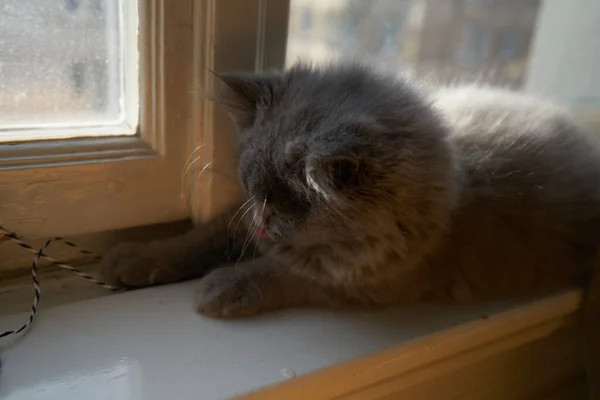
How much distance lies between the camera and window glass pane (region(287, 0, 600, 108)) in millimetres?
980

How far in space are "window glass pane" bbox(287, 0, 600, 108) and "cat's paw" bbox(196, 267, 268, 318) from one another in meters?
0.37

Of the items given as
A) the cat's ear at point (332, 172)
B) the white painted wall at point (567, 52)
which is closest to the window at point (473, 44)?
the white painted wall at point (567, 52)

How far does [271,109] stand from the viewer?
0.79m

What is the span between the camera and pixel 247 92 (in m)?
0.79

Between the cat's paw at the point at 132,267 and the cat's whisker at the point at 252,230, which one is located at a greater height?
the cat's whisker at the point at 252,230

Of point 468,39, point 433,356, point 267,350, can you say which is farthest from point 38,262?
point 468,39

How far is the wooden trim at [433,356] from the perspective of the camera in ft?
2.25

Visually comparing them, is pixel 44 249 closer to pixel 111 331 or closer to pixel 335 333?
pixel 111 331

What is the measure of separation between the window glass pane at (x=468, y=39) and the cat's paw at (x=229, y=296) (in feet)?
1.20

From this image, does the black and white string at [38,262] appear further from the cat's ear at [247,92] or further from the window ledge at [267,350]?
the cat's ear at [247,92]

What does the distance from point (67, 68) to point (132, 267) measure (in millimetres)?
314

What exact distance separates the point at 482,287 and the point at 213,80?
0.54 meters

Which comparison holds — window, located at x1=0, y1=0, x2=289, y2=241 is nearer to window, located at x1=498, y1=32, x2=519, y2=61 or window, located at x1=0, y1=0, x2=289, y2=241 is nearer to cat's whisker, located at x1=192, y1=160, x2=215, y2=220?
cat's whisker, located at x1=192, y1=160, x2=215, y2=220

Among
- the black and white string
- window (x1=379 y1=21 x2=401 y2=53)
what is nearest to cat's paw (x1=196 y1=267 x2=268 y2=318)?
the black and white string
